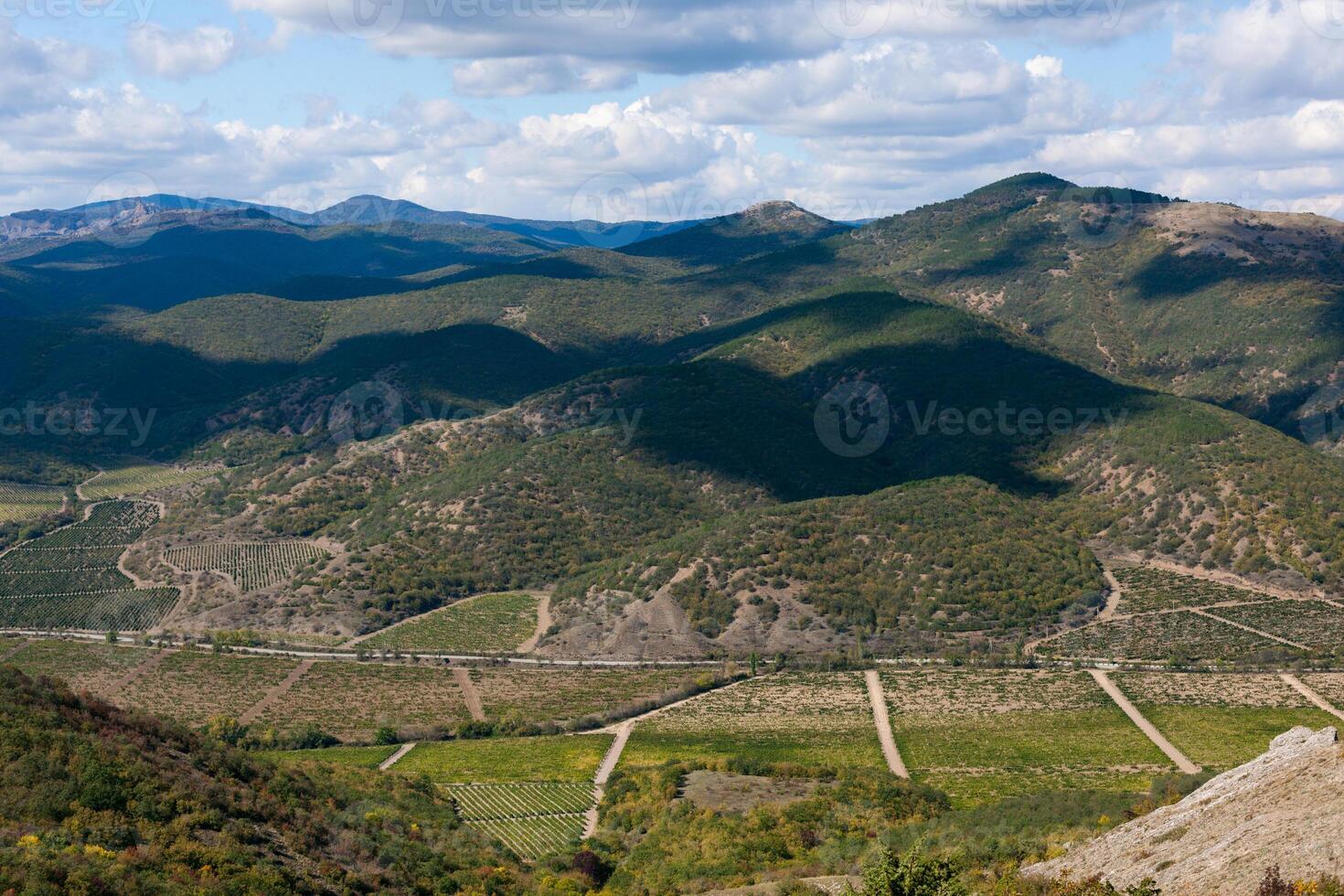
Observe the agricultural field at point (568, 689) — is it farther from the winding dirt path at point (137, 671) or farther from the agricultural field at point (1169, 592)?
the agricultural field at point (1169, 592)

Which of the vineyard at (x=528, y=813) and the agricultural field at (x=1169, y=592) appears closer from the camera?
the vineyard at (x=528, y=813)

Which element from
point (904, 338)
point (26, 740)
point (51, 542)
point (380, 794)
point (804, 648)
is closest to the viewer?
point (26, 740)

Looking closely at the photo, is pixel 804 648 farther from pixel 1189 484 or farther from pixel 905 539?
pixel 1189 484

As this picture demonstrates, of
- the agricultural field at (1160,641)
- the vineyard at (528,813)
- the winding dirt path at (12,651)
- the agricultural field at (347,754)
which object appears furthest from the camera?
the winding dirt path at (12,651)

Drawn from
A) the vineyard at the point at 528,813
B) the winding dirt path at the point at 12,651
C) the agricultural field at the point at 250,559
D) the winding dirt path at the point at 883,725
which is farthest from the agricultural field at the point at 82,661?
the winding dirt path at the point at 883,725

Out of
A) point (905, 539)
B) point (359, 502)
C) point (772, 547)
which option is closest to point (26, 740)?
point (772, 547)

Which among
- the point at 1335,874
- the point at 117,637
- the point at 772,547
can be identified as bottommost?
the point at 117,637

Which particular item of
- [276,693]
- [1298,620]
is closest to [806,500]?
[1298,620]
